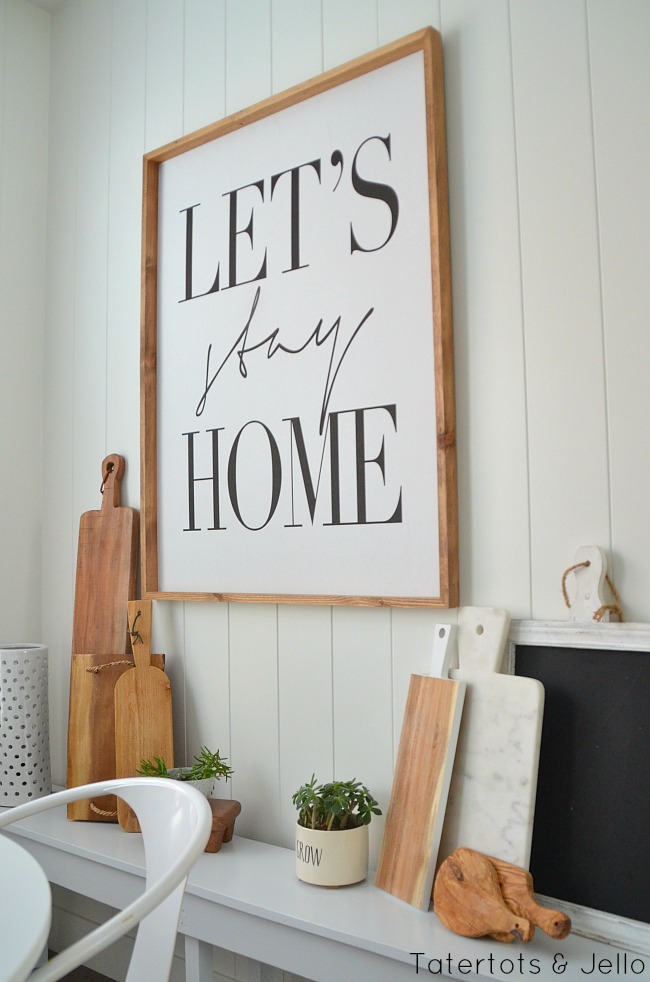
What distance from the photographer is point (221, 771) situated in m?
1.76

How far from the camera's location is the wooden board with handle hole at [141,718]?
6.07 feet

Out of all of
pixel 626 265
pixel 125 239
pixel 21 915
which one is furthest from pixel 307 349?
pixel 21 915

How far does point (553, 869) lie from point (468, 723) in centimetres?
26

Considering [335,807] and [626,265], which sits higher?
[626,265]

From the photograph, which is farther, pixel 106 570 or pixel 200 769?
pixel 106 570

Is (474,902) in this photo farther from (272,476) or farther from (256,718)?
(272,476)

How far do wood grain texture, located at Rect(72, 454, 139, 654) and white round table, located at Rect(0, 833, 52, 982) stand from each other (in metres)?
1.17

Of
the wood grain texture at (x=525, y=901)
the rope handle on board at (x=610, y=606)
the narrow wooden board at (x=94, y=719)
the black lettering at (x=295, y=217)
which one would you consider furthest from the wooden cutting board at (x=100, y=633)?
the rope handle on board at (x=610, y=606)

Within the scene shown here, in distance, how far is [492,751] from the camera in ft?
4.45

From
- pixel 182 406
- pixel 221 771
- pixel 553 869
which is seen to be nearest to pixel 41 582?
pixel 182 406

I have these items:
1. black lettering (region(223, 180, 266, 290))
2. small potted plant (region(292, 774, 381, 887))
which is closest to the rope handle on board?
small potted plant (region(292, 774, 381, 887))

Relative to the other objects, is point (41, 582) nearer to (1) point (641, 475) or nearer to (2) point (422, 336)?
(2) point (422, 336)

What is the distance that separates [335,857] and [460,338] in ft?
3.17

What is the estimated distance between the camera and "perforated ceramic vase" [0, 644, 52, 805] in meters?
2.01
